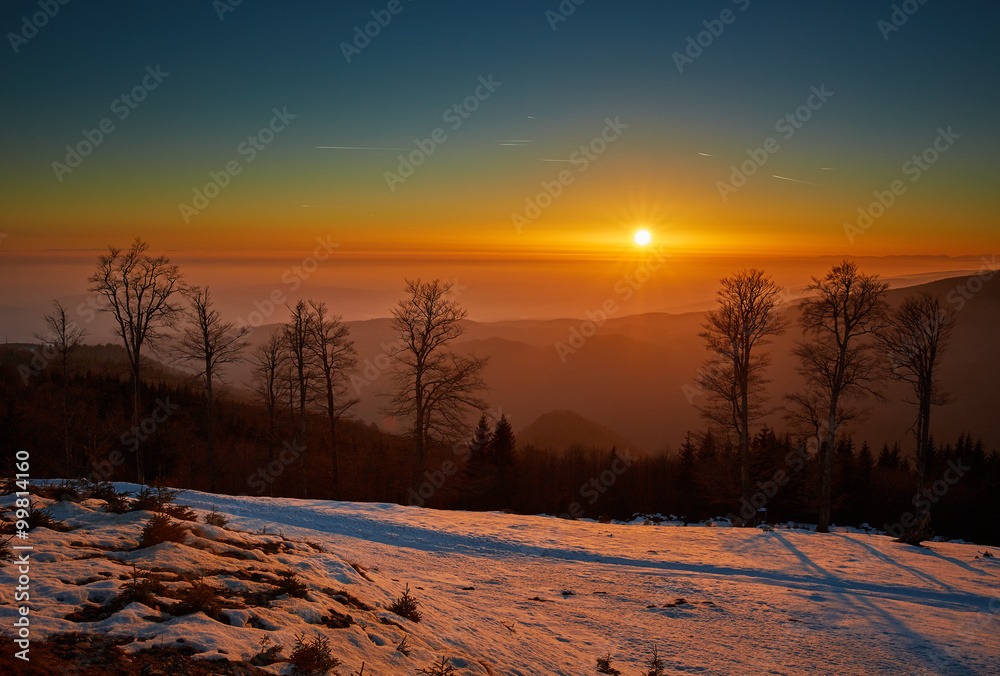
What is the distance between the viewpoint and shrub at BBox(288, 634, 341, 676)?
4637mm

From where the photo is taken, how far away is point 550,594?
998cm

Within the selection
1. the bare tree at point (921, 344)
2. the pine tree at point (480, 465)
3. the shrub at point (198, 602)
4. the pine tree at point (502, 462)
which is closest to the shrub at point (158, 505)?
the shrub at point (198, 602)

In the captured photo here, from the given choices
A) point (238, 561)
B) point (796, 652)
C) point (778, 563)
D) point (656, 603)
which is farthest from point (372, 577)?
point (778, 563)

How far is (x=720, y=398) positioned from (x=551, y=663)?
20.6 metres

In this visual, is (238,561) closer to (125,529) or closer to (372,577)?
(125,529)

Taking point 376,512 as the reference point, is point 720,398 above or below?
above

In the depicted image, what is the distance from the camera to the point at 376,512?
1596 cm

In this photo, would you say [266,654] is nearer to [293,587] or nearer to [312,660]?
[312,660]

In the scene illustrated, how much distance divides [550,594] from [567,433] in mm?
179874

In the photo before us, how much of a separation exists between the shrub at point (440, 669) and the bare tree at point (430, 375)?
1872cm

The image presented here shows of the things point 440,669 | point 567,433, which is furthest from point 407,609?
point 567,433

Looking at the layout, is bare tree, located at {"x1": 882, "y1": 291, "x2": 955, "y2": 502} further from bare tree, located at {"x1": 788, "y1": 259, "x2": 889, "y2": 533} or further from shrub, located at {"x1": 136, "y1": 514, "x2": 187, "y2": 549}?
shrub, located at {"x1": 136, "y1": 514, "x2": 187, "y2": 549}

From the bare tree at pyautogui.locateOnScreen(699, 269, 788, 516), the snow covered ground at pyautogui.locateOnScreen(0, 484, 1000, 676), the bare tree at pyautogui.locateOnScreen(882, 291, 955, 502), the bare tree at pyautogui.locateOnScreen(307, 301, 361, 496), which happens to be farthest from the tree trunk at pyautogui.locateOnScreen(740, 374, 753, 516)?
the bare tree at pyautogui.locateOnScreen(307, 301, 361, 496)

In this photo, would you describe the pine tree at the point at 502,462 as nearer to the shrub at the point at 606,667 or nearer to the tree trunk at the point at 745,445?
the tree trunk at the point at 745,445
